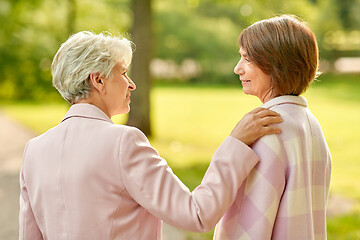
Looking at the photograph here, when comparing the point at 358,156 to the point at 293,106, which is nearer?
the point at 293,106

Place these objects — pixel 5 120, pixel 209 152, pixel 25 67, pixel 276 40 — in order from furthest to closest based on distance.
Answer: pixel 25 67 < pixel 5 120 < pixel 209 152 < pixel 276 40

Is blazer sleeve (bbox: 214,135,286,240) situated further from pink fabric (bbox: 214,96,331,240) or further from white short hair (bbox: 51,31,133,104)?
white short hair (bbox: 51,31,133,104)

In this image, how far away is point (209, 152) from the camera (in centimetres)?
1037

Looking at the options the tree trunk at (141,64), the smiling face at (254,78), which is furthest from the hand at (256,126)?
the tree trunk at (141,64)

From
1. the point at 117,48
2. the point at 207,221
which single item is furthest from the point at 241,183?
the point at 117,48

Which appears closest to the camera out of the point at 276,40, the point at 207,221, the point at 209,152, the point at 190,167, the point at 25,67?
the point at 207,221

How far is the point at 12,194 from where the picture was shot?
23.2 feet

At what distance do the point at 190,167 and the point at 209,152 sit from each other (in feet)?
6.25

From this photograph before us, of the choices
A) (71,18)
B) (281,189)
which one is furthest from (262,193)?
(71,18)

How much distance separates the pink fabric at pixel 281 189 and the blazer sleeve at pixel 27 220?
0.81 meters

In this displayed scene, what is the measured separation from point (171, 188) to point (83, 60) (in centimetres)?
62

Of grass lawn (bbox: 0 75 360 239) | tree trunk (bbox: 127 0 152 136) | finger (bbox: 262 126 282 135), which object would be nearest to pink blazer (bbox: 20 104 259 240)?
finger (bbox: 262 126 282 135)

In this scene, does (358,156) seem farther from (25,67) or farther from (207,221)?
(25,67)

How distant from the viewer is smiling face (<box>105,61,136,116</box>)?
2100 millimetres
